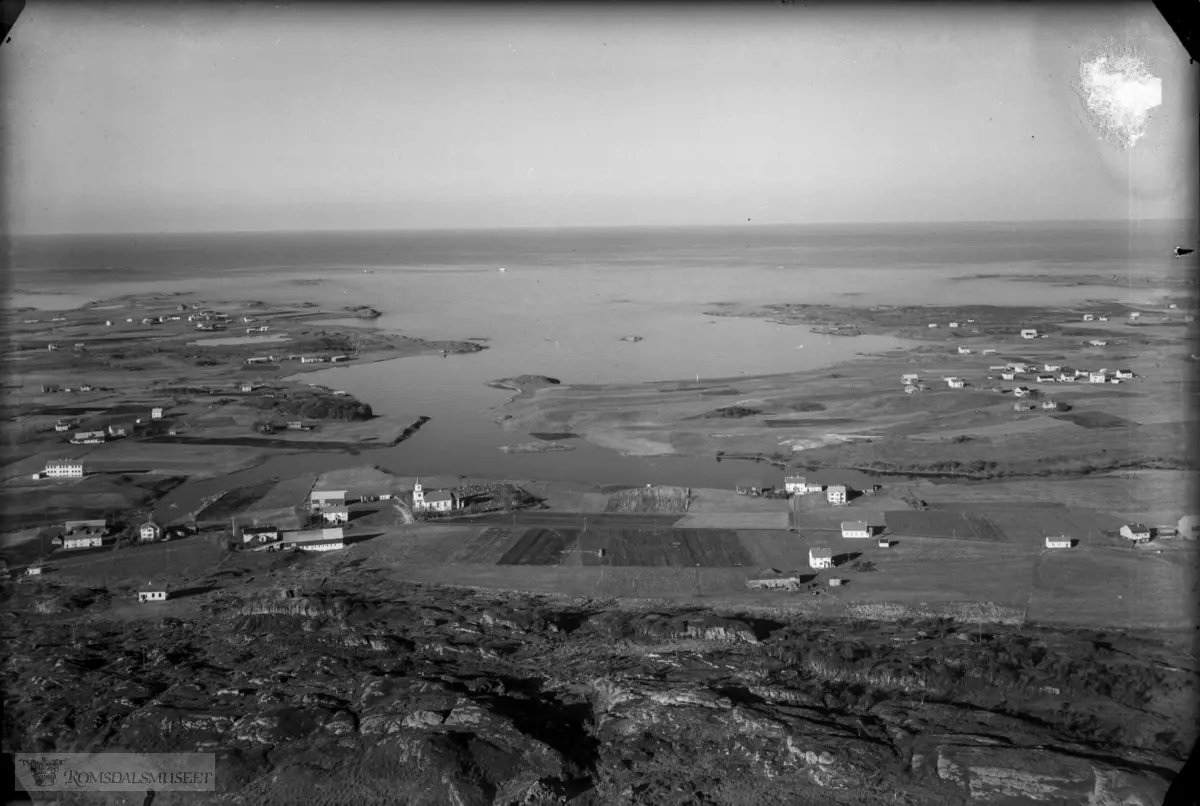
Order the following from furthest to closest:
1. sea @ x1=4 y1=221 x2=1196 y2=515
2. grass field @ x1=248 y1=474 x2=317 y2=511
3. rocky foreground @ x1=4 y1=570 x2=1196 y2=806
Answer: sea @ x1=4 y1=221 x2=1196 y2=515
grass field @ x1=248 y1=474 x2=317 y2=511
rocky foreground @ x1=4 y1=570 x2=1196 y2=806

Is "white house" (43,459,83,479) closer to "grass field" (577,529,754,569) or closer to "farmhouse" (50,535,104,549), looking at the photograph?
"farmhouse" (50,535,104,549)

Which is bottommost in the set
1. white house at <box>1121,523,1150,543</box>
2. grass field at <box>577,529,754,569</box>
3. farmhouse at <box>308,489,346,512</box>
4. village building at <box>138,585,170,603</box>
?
grass field at <box>577,529,754,569</box>

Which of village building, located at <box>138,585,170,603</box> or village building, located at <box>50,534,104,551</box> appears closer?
village building, located at <box>138,585,170,603</box>

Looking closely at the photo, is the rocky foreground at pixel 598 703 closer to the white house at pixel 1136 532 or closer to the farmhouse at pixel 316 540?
the farmhouse at pixel 316 540

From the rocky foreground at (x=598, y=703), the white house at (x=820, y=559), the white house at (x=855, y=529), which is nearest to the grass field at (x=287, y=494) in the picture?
the rocky foreground at (x=598, y=703)

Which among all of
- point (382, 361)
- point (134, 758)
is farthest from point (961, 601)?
point (382, 361)

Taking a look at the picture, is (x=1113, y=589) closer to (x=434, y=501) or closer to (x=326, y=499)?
(x=434, y=501)

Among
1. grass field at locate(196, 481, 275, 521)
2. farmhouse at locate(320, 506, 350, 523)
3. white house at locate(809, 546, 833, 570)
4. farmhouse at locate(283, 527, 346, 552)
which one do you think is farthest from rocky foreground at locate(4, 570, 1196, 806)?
grass field at locate(196, 481, 275, 521)
